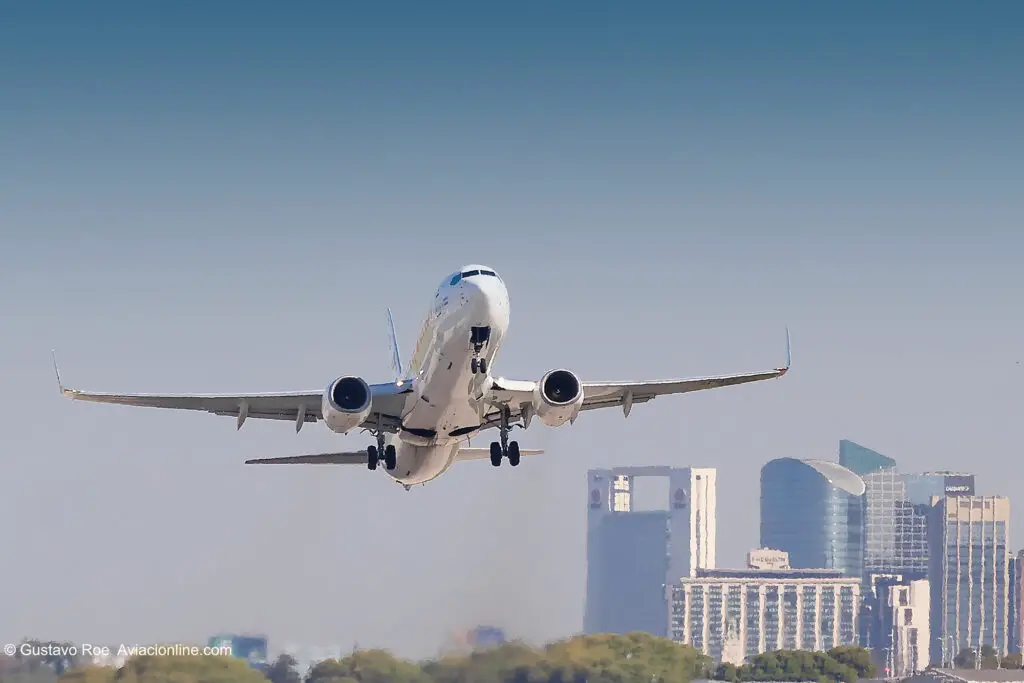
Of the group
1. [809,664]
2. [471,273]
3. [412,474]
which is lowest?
[809,664]

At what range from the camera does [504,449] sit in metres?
54.3

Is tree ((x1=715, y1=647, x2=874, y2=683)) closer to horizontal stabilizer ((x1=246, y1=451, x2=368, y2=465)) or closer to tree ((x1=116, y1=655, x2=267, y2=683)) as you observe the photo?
tree ((x1=116, y1=655, x2=267, y2=683))

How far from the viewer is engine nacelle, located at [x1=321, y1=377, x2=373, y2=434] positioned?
5062 cm

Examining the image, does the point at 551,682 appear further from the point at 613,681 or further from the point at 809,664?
the point at 809,664

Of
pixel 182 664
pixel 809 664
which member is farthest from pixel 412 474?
pixel 809 664

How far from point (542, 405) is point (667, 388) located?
6631mm

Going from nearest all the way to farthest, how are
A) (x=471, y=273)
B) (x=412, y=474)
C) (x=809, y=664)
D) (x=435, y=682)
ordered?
(x=471, y=273), (x=412, y=474), (x=435, y=682), (x=809, y=664)

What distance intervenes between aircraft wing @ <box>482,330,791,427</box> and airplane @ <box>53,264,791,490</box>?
0.10ft

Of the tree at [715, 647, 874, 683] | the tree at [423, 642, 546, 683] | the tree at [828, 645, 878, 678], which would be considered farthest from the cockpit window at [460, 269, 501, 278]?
the tree at [828, 645, 878, 678]

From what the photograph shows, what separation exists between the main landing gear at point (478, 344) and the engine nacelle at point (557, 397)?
9.53 ft

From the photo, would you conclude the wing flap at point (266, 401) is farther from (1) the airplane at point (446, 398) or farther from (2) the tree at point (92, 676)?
(2) the tree at point (92, 676)

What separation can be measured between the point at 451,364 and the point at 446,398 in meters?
1.95

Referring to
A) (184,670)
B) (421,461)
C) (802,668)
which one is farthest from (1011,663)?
(421,461)

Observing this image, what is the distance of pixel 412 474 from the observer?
191 ft
